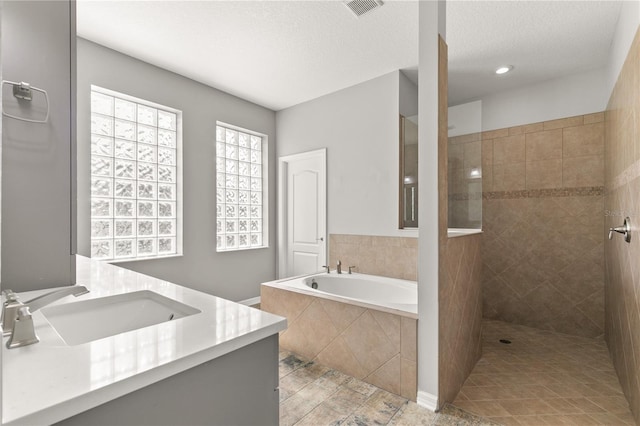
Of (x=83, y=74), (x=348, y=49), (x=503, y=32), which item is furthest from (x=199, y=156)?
(x=503, y=32)

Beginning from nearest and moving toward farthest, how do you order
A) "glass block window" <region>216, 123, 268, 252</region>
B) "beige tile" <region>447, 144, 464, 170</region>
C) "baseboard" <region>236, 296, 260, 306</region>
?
1. "beige tile" <region>447, 144, 464, 170</region>
2. "glass block window" <region>216, 123, 268, 252</region>
3. "baseboard" <region>236, 296, 260, 306</region>

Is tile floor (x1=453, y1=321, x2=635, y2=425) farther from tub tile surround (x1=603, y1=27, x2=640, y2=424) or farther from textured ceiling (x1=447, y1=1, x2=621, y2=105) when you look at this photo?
textured ceiling (x1=447, y1=1, x2=621, y2=105)

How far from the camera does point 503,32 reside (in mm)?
2621

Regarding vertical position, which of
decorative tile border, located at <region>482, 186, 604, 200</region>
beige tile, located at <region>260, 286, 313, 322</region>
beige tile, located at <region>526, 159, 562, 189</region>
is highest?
beige tile, located at <region>526, 159, 562, 189</region>

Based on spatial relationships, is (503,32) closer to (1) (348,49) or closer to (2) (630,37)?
(2) (630,37)

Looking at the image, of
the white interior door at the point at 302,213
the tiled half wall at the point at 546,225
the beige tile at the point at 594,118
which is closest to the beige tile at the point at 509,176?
the tiled half wall at the point at 546,225

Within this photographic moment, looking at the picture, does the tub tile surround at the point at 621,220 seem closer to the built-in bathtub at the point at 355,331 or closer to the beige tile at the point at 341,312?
the built-in bathtub at the point at 355,331

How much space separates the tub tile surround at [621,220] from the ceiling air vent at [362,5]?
5.16ft

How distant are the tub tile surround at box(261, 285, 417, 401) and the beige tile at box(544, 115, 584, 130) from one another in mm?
2787

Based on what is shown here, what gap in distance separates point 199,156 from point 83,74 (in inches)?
49.0

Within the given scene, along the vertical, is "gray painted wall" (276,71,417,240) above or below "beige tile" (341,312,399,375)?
above

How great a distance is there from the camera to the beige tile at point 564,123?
3.20m

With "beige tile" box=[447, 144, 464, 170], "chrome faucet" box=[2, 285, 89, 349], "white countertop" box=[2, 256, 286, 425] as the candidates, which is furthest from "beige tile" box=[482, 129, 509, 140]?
"chrome faucet" box=[2, 285, 89, 349]

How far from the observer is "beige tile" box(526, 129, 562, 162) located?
332 cm
